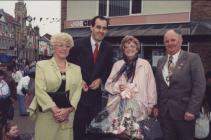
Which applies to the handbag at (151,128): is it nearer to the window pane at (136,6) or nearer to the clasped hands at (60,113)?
the clasped hands at (60,113)

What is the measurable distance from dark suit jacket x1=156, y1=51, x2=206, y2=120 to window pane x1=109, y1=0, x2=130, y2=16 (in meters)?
13.4

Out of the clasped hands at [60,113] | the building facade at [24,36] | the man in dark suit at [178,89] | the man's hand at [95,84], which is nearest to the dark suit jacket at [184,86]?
the man in dark suit at [178,89]

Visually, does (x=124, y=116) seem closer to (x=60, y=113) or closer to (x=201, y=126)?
(x=60, y=113)

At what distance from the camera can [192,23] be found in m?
14.2

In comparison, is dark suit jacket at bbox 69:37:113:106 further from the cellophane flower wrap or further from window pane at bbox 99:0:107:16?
window pane at bbox 99:0:107:16

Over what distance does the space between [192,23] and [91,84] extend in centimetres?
996

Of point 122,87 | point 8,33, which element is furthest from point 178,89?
point 8,33

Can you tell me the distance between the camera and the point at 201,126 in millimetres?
5547

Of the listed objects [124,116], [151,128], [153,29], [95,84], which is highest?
[153,29]

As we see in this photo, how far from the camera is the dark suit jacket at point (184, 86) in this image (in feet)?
15.3

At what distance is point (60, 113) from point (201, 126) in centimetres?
216

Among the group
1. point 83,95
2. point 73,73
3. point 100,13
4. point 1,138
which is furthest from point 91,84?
point 100,13

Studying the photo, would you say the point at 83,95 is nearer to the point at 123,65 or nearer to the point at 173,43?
the point at 123,65

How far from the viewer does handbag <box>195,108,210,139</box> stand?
5.54m
